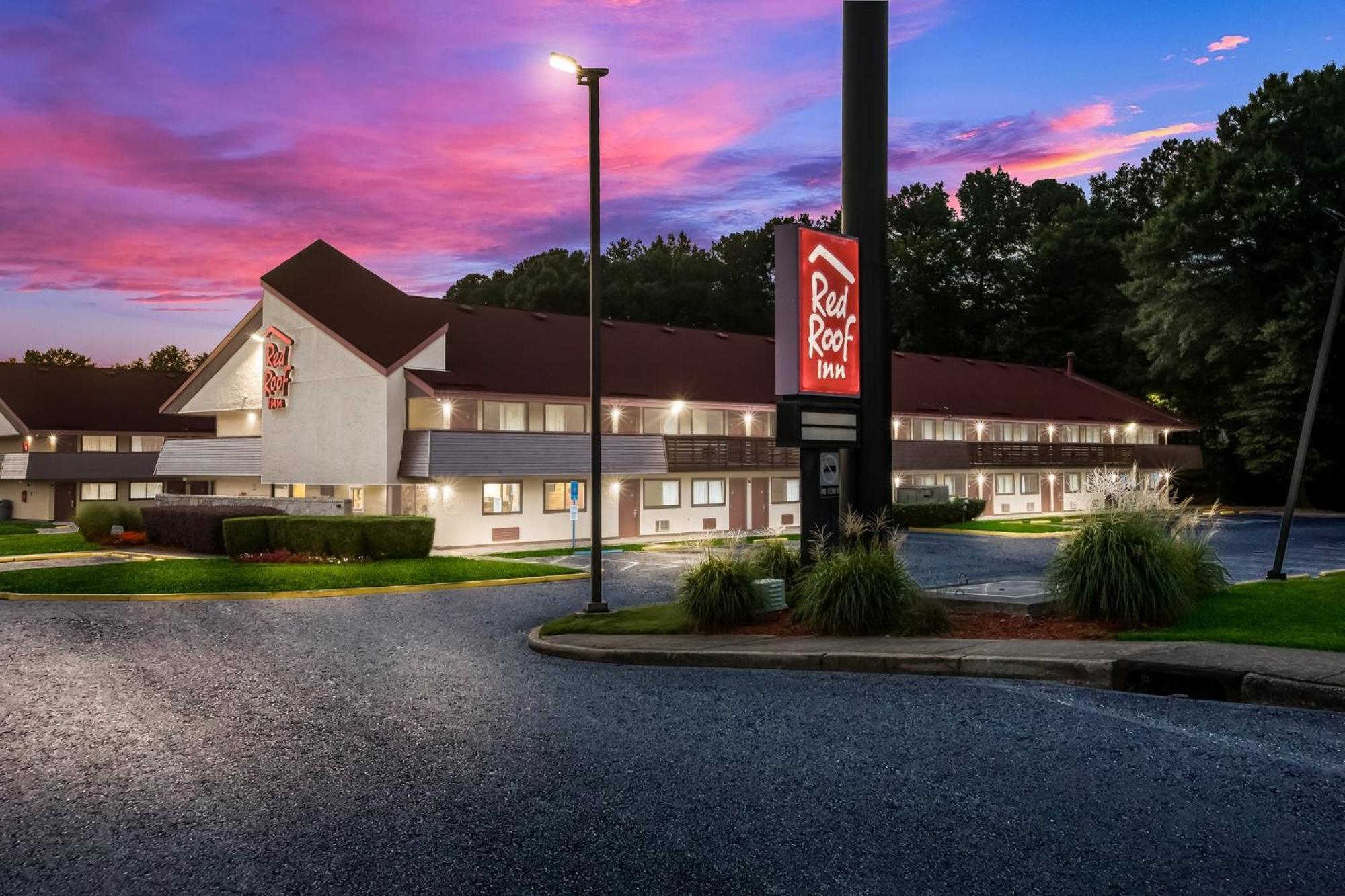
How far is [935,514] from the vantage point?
43.9 meters

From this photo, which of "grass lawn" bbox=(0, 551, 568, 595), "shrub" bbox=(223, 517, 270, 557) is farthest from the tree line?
"shrub" bbox=(223, 517, 270, 557)

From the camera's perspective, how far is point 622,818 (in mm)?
7145

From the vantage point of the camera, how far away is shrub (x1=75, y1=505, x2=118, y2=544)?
1398 inches

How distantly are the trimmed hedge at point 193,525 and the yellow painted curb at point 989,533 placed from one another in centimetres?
2420

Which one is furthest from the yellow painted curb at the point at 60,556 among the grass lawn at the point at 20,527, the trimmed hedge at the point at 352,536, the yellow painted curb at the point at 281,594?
the grass lawn at the point at 20,527

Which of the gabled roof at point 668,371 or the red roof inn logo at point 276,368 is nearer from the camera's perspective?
the gabled roof at point 668,371

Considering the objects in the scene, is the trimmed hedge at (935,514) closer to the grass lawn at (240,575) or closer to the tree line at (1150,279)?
the tree line at (1150,279)

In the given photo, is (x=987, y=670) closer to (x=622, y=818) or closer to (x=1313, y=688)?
(x=1313, y=688)

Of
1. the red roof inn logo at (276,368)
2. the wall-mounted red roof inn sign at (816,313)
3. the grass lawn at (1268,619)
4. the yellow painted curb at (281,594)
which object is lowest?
the yellow painted curb at (281,594)

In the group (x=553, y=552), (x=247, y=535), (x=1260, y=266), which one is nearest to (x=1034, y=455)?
(x=1260, y=266)

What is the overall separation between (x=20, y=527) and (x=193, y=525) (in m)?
22.6

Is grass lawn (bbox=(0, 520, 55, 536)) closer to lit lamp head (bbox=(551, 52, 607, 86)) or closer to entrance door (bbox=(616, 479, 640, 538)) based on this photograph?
entrance door (bbox=(616, 479, 640, 538))

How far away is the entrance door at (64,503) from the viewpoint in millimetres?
55059

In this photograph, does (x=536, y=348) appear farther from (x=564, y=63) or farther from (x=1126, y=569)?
(x=1126, y=569)
